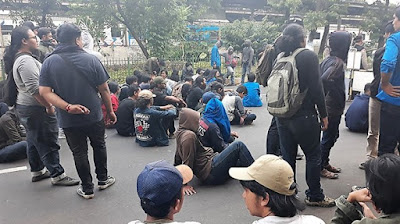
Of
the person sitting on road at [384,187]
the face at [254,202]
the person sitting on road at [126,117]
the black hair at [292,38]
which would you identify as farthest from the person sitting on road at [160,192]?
the person sitting on road at [126,117]

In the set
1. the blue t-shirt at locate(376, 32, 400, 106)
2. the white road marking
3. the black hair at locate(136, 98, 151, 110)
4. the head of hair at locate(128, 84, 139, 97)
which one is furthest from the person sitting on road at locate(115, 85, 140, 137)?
the blue t-shirt at locate(376, 32, 400, 106)

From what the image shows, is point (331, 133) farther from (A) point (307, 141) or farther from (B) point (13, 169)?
(B) point (13, 169)

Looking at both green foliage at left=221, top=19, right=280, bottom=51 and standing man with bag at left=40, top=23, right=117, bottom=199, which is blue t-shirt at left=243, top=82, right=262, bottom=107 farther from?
green foliage at left=221, top=19, right=280, bottom=51

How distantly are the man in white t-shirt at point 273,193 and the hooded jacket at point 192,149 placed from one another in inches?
73.2

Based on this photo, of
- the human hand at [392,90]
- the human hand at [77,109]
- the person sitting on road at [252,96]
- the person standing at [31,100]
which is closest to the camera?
the human hand at [392,90]

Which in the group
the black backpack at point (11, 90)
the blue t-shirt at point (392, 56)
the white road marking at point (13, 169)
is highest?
the blue t-shirt at point (392, 56)

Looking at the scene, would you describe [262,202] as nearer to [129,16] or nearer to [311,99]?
[311,99]

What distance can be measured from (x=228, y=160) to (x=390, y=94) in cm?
174

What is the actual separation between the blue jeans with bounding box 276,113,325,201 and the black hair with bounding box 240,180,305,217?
1.29 metres

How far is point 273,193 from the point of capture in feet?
6.09

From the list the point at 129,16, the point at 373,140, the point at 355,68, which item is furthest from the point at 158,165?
the point at 129,16

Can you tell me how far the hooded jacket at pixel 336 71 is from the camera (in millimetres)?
3641

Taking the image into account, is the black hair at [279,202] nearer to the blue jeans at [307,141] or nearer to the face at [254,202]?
the face at [254,202]

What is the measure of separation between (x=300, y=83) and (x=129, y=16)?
11.5 meters
